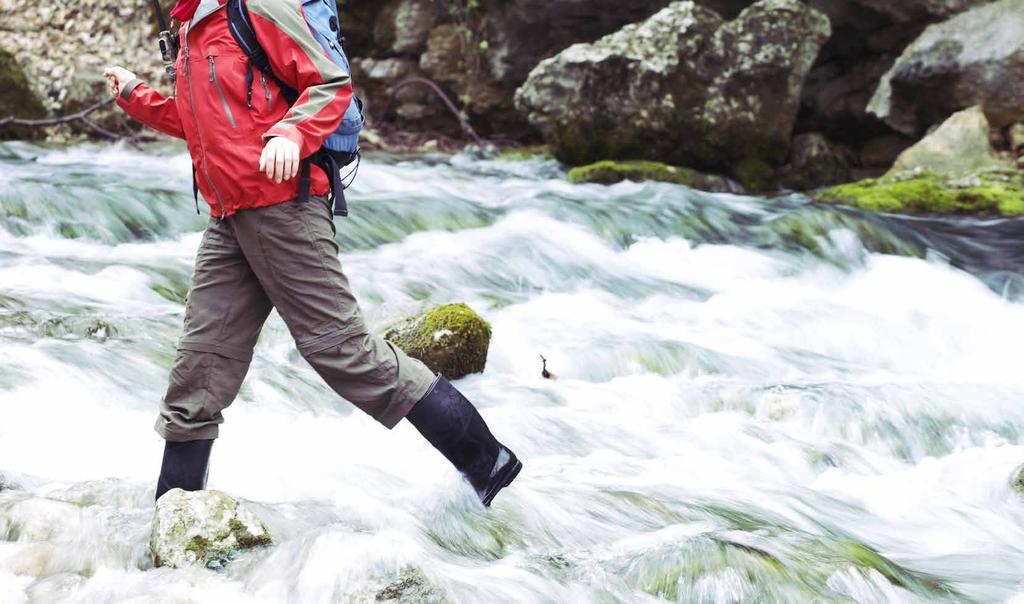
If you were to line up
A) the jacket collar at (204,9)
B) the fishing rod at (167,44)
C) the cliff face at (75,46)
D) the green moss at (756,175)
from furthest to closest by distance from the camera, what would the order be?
the cliff face at (75,46) < the green moss at (756,175) < the fishing rod at (167,44) < the jacket collar at (204,9)

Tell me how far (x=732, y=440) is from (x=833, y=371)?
1746mm

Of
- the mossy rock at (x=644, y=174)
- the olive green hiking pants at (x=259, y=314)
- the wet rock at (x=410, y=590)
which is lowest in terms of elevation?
the mossy rock at (x=644, y=174)

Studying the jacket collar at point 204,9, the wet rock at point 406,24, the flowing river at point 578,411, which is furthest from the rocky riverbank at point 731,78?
the jacket collar at point 204,9

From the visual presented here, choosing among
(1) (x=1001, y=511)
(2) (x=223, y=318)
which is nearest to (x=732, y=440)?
(1) (x=1001, y=511)

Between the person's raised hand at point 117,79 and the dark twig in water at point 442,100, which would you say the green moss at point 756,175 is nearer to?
the dark twig in water at point 442,100

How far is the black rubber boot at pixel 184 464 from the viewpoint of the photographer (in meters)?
3.26

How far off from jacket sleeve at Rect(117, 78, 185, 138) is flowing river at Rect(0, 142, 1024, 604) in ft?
4.07

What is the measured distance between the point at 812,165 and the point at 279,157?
33.8 feet

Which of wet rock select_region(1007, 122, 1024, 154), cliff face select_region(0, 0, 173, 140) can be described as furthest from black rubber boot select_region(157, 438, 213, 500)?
cliff face select_region(0, 0, 173, 140)

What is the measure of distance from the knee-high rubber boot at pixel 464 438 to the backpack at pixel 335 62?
26.9 inches

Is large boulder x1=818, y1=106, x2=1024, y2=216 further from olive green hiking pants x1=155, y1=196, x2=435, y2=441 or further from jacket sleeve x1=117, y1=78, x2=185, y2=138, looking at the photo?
jacket sleeve x1=117, y1=78, x2=185, y2=138

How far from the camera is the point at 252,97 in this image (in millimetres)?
3010

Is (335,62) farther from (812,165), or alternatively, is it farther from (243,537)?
(812,165)

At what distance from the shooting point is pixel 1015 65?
35.8 feet
